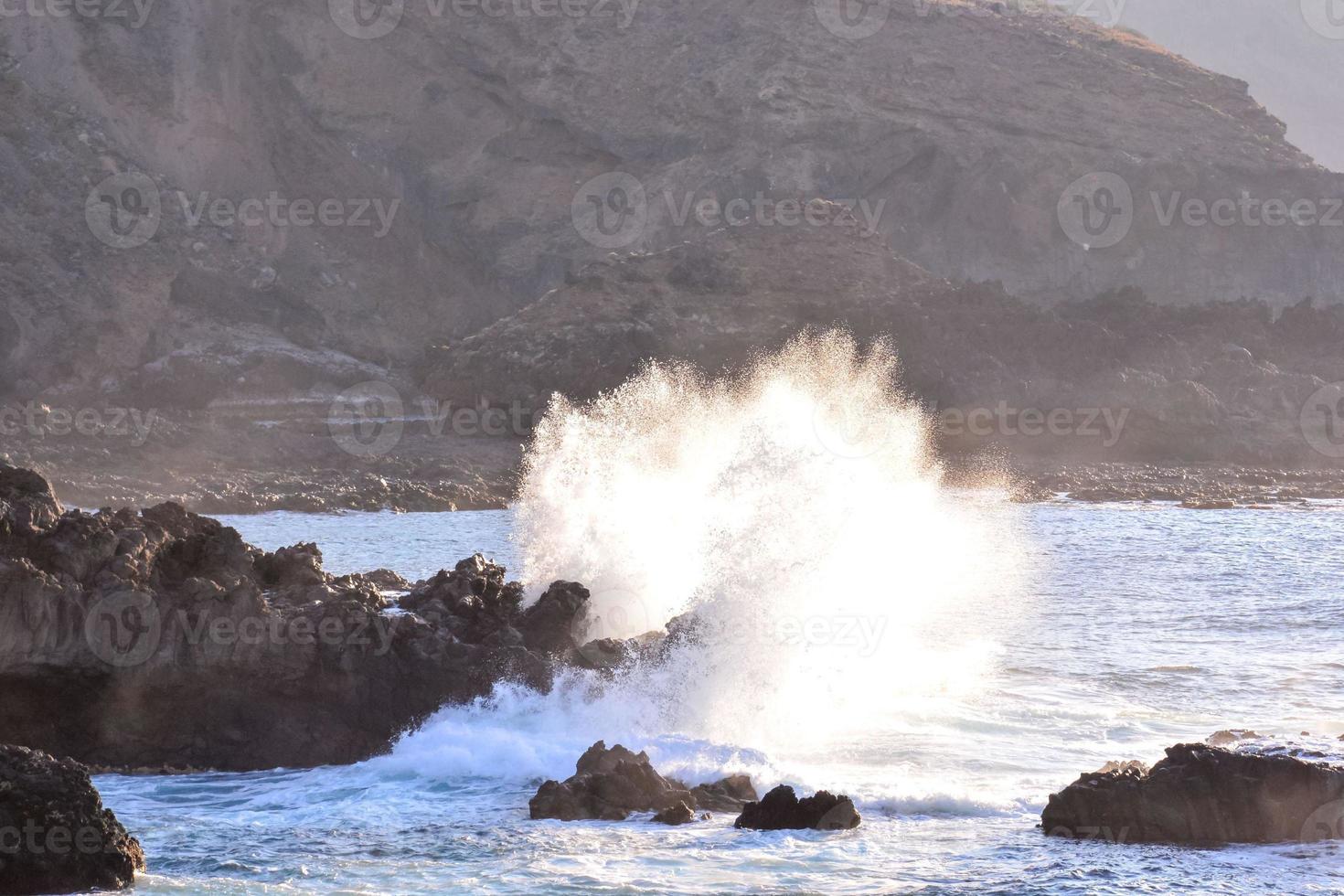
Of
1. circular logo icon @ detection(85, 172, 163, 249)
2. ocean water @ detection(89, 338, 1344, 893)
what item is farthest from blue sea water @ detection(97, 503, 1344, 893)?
circular logo icon @ detection(85, 172, 163, 249)

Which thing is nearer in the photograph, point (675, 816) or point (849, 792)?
point (675, 816)

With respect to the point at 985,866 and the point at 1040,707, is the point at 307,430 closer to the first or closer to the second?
the point at 1040,707

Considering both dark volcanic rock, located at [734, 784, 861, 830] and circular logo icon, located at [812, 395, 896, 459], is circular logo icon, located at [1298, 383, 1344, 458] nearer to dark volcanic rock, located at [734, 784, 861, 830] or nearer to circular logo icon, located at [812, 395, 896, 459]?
circular logo icon, located at [812, 395, 896, 459]

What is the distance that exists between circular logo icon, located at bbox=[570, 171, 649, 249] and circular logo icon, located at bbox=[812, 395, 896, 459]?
3105 centimetres

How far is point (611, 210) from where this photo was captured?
9325 centimetres

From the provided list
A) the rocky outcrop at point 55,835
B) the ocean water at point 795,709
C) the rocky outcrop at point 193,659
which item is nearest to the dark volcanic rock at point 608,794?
the ocean water at point 795,709

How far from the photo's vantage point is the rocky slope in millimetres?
65438

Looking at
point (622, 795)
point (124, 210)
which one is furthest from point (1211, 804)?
point (124, 210)

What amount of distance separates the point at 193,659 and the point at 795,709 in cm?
602

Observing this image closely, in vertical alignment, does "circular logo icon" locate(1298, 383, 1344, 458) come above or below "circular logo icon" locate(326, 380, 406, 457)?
above

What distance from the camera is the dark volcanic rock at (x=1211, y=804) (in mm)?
12703

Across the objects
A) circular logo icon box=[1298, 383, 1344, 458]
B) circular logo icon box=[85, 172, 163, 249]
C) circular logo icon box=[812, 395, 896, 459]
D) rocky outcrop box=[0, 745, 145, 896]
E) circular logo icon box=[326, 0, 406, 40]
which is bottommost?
rocky outcrop box=[0, 745, 145, 896]

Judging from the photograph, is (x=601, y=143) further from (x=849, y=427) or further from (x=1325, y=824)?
(x=1325, y=824)

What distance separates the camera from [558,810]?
13.6m
